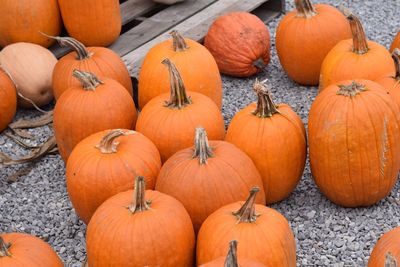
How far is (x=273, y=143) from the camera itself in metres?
3.33

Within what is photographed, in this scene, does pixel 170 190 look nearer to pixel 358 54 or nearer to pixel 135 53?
pixel 358 54

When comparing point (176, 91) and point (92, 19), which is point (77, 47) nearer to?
point (92, 19)

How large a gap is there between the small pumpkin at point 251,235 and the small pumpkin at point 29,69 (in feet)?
6.83

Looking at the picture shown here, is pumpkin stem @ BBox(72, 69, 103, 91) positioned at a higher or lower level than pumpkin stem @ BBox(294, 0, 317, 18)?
higher

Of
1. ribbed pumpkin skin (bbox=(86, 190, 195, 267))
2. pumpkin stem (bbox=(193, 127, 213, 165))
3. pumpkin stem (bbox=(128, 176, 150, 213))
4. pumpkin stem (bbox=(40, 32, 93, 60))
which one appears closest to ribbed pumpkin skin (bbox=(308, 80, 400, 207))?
pumpkin stem (bbox=(193, 127, 213, 165))

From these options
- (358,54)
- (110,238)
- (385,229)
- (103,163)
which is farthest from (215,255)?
(358,54)

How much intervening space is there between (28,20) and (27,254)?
2.29 m

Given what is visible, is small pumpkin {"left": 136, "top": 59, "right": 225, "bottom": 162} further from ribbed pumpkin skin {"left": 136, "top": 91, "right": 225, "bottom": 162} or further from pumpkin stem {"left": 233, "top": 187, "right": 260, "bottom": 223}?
pumpkin stem {"left": 233, "top": 187, "right": 260, "bottom": 223}

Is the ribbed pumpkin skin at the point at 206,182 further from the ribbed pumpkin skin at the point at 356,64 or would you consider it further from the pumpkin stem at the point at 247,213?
the ribbed pumpkin skin at the point at 356,64

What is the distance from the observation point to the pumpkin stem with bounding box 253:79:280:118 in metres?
3.25

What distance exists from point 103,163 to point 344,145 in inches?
43.3

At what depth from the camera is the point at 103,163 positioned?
10.4ft

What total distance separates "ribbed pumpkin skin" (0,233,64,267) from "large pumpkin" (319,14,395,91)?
6.38ft

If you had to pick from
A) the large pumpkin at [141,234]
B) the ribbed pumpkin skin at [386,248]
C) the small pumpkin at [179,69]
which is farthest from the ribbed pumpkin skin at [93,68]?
the ribbed pumpkin skin at [386,248]
